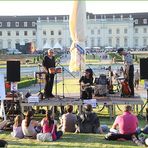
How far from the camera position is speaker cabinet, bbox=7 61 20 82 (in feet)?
44.2

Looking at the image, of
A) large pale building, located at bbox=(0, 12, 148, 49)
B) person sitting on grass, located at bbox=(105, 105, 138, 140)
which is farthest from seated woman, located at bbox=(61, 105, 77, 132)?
large pale building, located at bbox=(0, 12, 148, 49)

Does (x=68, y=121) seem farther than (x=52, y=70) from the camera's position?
No

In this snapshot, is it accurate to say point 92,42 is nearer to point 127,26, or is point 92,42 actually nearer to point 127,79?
point 127,26

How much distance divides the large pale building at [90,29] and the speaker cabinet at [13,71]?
9519 centimetres

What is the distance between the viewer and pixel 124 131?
10.6 meters

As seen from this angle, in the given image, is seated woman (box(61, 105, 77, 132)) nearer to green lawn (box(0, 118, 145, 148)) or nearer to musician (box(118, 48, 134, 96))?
green lawn (box(0, 118, 145, 148))

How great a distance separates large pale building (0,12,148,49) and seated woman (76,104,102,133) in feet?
319

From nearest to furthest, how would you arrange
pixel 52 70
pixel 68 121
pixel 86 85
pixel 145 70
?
1. pixel 68 121
2. pixel 145 70
3. pixel 52 70
4. pixel 86 85

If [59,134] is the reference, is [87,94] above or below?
above

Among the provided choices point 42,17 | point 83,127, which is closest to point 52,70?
point 83,127

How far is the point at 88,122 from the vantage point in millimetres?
11312

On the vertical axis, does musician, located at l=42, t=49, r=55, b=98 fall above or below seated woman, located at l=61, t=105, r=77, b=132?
above

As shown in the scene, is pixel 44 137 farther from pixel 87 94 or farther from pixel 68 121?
pixel 87 94

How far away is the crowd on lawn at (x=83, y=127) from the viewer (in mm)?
10531
